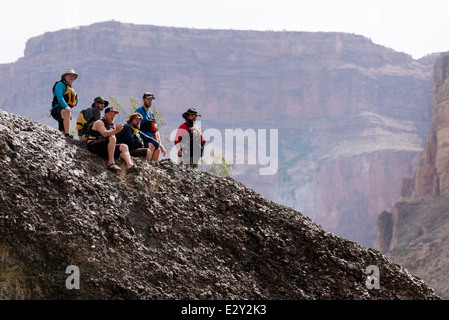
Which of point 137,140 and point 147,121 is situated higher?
point 147,121

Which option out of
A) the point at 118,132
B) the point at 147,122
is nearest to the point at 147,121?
the point at 147,122

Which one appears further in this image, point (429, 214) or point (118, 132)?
point (429, 214)

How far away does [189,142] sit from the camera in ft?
34.2

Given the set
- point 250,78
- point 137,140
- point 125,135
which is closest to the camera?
point 125,135

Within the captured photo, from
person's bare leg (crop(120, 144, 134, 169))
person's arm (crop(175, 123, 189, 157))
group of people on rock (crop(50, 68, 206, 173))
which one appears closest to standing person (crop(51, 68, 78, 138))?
group of people on rock (crop(50, 68, 206, 173))

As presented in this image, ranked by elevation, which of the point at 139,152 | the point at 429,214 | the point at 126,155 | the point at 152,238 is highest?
the point at 429,214

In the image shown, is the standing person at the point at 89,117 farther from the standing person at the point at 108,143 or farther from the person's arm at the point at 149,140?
the person's arm at the point at 149,140

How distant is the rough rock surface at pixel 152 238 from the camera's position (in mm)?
7594

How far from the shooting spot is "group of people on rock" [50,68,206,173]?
353 inches

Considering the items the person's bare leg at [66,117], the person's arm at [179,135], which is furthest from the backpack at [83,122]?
the person's arm at [179,135]

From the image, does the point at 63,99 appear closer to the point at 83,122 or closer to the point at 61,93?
the point at 61,93

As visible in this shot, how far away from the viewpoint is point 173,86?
146m

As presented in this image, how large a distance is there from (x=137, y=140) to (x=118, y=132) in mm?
457
